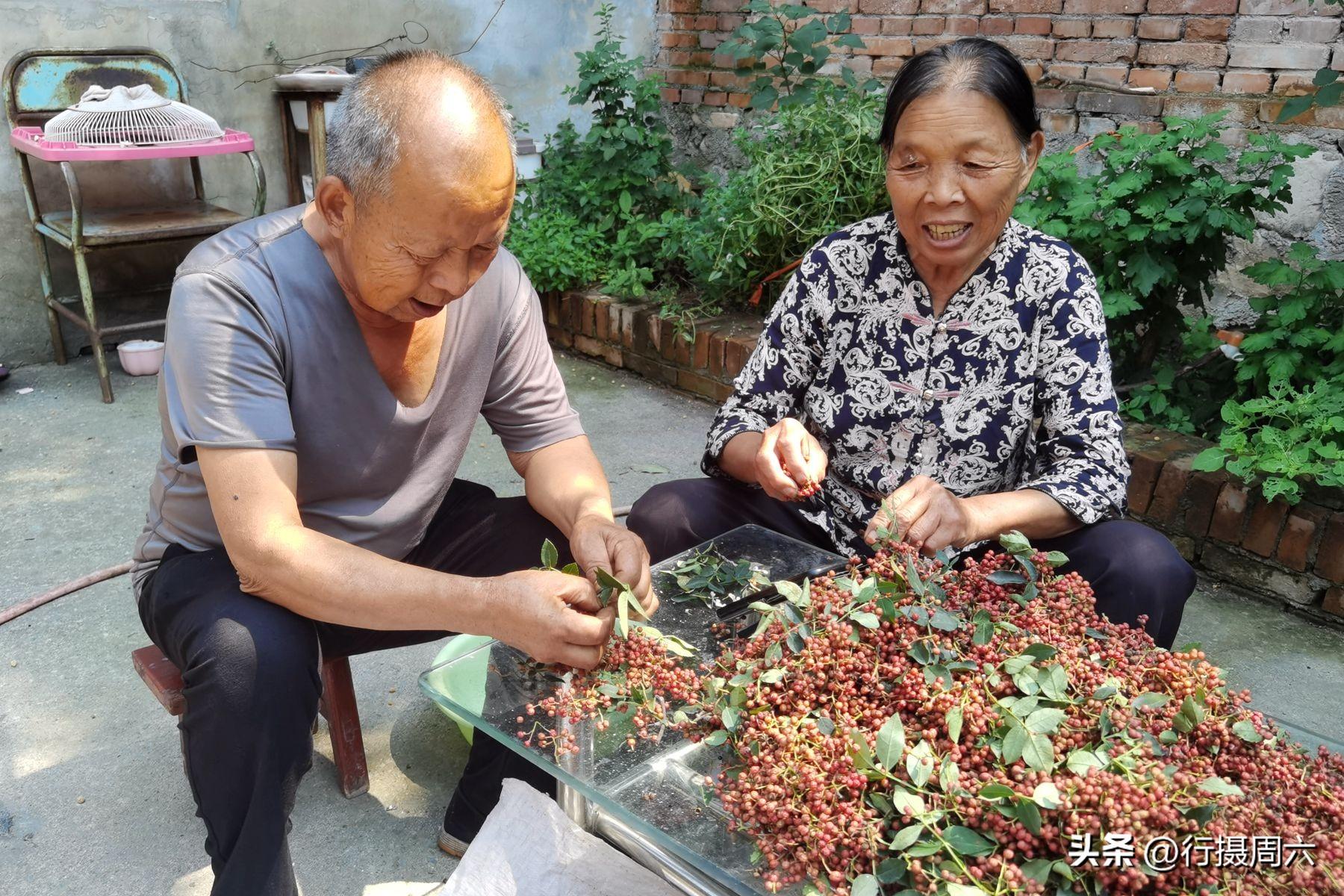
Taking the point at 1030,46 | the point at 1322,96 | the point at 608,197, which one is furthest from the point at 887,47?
the point at 1322,96

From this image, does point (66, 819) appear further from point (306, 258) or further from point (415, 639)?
point (306, 258)

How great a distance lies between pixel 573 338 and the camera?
5.41 metres

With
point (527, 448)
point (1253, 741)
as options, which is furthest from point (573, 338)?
point (1253, 741)

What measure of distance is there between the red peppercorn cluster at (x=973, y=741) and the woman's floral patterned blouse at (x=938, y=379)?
1.96ft

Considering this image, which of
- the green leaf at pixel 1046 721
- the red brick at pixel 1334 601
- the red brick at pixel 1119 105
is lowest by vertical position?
the red brick at pixel 1334 601

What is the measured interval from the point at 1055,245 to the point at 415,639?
5.15 ft

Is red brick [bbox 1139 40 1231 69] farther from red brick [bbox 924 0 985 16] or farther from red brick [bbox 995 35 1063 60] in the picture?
red brick [bbox 924 0 985 16]

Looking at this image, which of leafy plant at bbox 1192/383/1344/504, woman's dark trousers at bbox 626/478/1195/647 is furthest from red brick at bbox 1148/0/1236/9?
woman's dark trousers at bbox 626/478/1195/647

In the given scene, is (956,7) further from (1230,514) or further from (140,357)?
(140,357)

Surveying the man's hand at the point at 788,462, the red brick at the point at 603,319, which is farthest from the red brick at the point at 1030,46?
the man's hand at the point at 788,462

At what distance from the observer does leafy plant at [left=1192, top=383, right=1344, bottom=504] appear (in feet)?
9.41

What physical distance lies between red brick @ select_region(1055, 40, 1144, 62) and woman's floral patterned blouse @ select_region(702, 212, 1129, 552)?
2.43 m

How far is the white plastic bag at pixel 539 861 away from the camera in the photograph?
60.1 inches

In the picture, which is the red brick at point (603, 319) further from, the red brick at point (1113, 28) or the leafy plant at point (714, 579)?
the leafy plant at point (714, 579)
